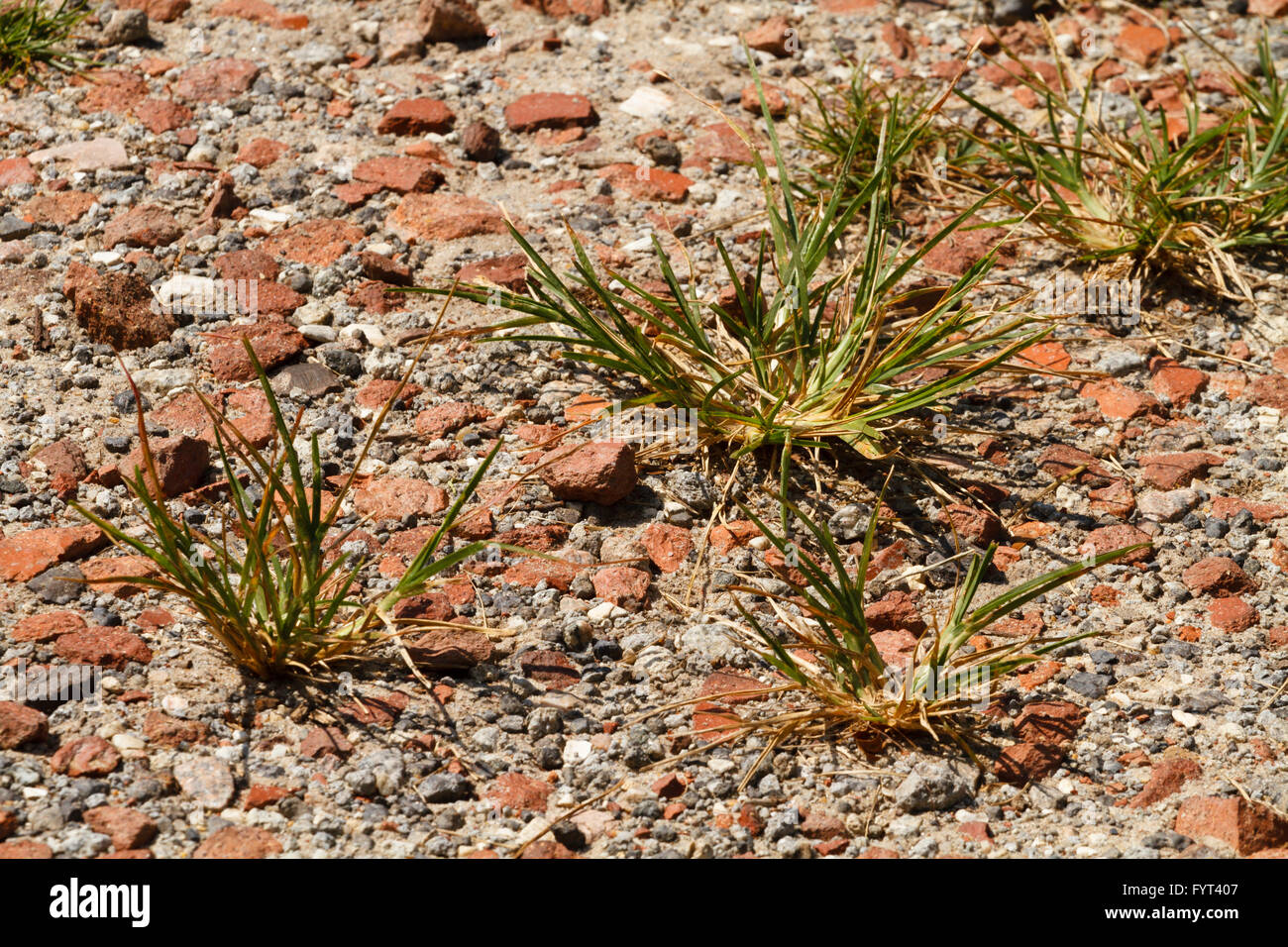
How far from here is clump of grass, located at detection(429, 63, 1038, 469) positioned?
2.60 metres

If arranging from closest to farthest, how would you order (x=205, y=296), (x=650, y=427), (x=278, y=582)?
(x=278, y=582)
(x=650, y=427)
(x=205, y=296)

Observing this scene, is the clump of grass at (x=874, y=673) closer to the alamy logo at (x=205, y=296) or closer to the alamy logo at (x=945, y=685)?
the alamy logo at (x=945, y=685)

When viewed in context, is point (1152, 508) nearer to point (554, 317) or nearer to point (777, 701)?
point (777, 701)

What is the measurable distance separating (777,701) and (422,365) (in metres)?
1.15

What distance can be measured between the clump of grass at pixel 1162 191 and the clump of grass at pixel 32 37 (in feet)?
8.35

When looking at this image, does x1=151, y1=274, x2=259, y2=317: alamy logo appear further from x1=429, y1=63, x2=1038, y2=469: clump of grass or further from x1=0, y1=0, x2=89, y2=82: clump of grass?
x1=0, y1=0, x2=89, y2=82: clump of grass

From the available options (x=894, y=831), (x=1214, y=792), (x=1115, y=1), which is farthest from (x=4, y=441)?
(x=1115, y=1)

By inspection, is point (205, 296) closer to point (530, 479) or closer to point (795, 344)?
point (530, 479)

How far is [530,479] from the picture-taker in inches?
102

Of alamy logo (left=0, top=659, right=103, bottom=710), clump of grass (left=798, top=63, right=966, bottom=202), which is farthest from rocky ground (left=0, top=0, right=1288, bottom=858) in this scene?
clump of grass (left=798, top=63, right=966, bottom=202)

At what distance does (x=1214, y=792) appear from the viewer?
6.80ft

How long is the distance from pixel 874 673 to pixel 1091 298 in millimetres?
1415

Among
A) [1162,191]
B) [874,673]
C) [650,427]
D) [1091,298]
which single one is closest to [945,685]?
[874,673]

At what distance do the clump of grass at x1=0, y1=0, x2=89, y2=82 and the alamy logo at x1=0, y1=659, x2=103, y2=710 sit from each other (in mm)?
2218
